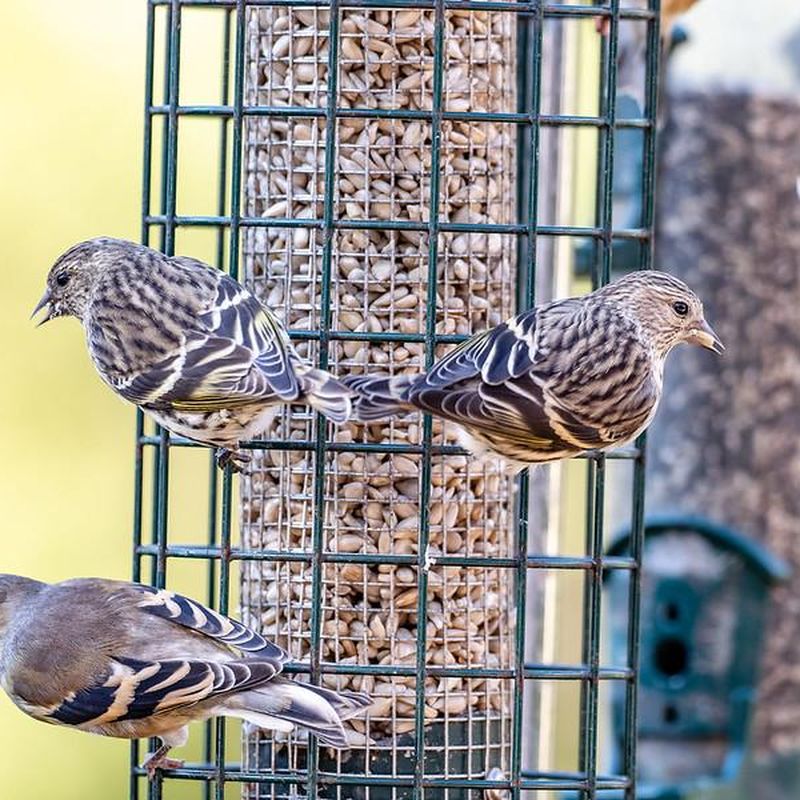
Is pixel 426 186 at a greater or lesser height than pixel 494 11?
lesser

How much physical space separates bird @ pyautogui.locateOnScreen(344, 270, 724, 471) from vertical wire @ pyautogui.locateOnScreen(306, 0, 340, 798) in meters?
0.31

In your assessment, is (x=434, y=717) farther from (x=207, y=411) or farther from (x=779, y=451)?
(x=779, y=451)

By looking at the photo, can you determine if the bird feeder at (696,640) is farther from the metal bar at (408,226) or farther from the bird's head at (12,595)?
the bird's head at (12,595)

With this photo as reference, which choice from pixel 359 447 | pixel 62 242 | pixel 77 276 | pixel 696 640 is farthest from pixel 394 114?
pixel 62 242

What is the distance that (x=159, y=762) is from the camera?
8.12 m

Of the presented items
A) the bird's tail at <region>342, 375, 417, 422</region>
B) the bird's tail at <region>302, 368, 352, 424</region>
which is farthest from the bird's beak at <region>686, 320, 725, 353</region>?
the bird's tail at <region>302, 368, 352, 424</region>

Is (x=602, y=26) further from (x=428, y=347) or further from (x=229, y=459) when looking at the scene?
(x=229, y=459)

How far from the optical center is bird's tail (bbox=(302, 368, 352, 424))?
741cm

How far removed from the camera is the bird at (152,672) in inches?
300

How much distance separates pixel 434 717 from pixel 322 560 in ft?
2.51

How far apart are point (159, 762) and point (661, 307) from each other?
2366 millimetres

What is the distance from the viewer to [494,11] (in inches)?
318

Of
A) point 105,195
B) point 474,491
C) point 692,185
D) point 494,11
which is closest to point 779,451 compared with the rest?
point 692,185

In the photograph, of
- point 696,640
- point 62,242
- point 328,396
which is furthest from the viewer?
point 62,242
